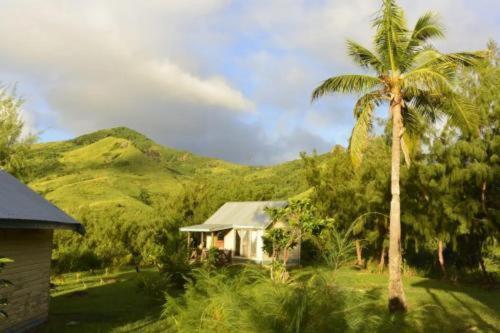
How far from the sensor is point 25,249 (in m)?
10.1

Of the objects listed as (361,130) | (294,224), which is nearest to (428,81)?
(361,130)

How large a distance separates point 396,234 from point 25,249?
33.0ft

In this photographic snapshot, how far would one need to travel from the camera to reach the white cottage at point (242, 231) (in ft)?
92.0

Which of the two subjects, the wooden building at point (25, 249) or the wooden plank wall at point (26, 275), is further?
the wooden plank wall at point (26, 275)

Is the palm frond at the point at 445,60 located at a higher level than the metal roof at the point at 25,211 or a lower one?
higher

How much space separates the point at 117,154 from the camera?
5763 inches

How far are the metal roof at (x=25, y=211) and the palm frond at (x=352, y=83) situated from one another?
876 centimetres

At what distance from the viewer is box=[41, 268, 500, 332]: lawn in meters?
11.2

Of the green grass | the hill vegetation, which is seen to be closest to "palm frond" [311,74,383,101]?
the green grass

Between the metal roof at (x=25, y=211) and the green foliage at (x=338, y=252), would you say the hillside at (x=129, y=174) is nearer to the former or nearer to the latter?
the metal roof at (x=25, y=211)

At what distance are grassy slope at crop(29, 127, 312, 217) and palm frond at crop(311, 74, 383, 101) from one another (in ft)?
157

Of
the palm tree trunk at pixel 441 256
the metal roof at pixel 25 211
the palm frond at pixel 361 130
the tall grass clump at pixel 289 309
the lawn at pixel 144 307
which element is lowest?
the lawn at pixel 144 307

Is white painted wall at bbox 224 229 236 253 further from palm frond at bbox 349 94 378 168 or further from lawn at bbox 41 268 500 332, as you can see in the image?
palm frond at bbox 349 94 378 168

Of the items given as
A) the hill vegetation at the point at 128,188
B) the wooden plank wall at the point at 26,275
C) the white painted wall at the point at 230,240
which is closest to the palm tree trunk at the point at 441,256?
the hill vegetation at the point at 128,188
